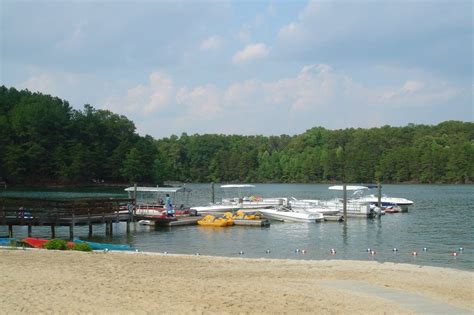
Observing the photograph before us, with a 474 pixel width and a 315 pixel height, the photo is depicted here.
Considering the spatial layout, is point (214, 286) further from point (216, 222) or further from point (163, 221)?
point (216, 222)

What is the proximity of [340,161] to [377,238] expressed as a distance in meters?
136

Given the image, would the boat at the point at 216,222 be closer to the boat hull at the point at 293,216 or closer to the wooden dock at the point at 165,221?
the wooden dock at the point at 165,221

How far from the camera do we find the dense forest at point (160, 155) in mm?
125188

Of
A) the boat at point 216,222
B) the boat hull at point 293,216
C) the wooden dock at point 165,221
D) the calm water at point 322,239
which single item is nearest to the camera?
the calm water at point 322,239

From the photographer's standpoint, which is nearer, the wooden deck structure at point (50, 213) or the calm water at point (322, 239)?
the calm water at point (322, 239)

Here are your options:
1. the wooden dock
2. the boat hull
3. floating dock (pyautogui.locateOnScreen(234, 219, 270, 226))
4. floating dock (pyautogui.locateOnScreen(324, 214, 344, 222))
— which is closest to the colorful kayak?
floating dock (pyautogui.locateOnScreen(234, 219, 270, 226))

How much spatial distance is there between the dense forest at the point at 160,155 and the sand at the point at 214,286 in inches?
4151

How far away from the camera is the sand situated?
14.0 meters

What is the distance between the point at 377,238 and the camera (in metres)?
39.8

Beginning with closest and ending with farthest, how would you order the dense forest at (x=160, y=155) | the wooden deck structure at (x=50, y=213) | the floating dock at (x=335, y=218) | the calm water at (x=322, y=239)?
1. the calm water at (x=322, y=239)
2. the wooden deck structure at (x=50, y=213)
3. the floating dock at (x=335, y=218)
4. the dense forest at (x=160, y=155)

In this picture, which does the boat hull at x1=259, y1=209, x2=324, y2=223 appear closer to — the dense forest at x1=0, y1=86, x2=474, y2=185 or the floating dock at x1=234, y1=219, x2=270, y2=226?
the floating dock at x1=234, y1=219, x2=270, y2=226

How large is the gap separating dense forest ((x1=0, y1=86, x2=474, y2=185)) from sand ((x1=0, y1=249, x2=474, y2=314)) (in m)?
105

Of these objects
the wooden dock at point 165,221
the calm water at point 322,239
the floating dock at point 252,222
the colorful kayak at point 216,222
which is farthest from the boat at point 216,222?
the wooden dock at point 165,221

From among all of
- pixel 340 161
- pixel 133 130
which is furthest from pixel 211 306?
pixel 340 161
